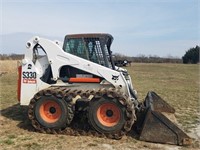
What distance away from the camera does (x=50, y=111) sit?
7.21 meters

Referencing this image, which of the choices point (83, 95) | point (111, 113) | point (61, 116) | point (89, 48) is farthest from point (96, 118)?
point (89, 48)

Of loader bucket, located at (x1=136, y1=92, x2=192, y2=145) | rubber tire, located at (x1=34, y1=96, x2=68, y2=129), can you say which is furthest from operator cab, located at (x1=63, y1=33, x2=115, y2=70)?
loader bucket, located at (x1=136, y1=92, x2=192, y2=145)

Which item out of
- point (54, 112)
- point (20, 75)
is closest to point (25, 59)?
point (20, 75)

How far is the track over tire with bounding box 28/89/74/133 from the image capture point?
6930mm

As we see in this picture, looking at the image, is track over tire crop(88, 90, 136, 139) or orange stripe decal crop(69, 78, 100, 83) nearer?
track over tire crop(88, 90, 136, 139)

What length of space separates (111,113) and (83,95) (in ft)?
2.67

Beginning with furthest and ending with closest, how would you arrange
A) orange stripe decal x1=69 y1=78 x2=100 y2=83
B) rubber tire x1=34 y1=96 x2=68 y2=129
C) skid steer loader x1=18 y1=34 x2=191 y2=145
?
orange stripe decal x1=69 y1=78 x2=100 y2=83
rubber tire x1=34 y1=96 x2=68 y2=129
skid steer loader x1=18 y1=34 x2=191 y2=145

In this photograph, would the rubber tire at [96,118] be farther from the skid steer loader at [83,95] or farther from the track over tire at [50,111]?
the track over tire at [50,111]

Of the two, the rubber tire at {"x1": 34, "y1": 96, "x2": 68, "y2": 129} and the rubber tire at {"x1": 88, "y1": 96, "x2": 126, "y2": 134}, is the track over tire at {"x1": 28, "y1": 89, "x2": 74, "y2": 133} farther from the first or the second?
the rubber tire at {"x1": 88, "y1": 96, "x2": 126, "y2": 134}

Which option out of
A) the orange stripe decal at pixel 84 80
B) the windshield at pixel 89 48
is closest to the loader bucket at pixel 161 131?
the orange stripe decal at pixel 84 80

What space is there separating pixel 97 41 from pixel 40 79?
187 centimetres

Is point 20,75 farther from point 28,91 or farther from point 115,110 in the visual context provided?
point 115,110

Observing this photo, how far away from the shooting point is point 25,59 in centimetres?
777

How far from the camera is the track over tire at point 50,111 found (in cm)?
693
